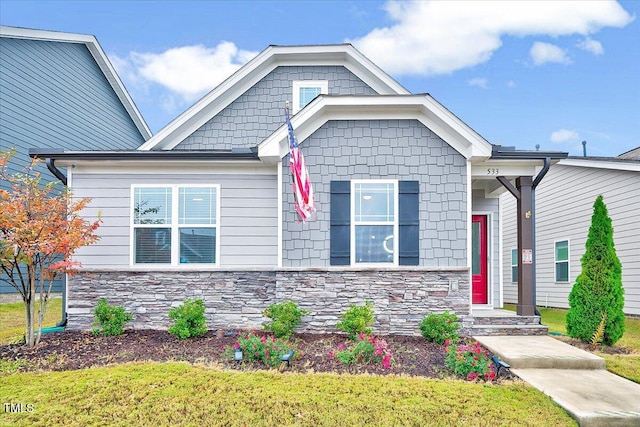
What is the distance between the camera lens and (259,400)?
203 inches

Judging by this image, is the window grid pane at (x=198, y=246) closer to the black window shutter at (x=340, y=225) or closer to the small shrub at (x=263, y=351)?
the black window shutter at (x=340, y=225)

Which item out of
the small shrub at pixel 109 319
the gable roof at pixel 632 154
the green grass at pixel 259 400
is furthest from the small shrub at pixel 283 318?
the gable roof at pixel 632 154

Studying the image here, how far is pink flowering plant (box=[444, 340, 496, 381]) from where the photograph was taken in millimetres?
5992

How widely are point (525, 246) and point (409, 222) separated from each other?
229 centimetres

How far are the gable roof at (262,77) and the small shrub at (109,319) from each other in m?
4.18

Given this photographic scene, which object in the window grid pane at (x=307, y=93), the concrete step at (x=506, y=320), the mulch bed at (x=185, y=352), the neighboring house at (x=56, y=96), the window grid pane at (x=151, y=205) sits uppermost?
the neighboring house at (x=56, y=96)

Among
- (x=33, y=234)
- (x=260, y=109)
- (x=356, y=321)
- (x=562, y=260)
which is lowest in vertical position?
(x=356, y=321)

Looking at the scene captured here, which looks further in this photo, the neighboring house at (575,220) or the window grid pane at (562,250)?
the window grid pane at (562,250)

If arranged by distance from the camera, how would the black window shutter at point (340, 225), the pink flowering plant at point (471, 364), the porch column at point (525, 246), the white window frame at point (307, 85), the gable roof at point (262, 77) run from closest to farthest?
the pink flowering plant at point (471, 364) < the black window shutter at point (340, 225) < the porch column at point (525, 246) < the gable roof at point (262, 77) < the white window frame at point (307, 85)

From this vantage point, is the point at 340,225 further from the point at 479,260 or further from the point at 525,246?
the point at 479,260

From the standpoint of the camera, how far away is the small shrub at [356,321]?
7492mm

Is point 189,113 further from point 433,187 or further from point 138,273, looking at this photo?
point 433,187

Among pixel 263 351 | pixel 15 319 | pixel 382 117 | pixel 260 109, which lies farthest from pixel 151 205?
pixel 15 319

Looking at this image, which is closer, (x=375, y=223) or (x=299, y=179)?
(x=299, y=179)
